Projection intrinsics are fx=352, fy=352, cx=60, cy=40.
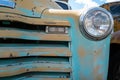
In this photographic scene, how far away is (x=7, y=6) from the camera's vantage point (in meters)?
3.01

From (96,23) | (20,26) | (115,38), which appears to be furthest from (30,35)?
(115,38)

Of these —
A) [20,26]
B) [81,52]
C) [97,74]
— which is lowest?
[97,74]

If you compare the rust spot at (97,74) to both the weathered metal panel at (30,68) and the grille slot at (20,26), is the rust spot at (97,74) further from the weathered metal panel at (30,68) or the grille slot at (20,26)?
the grille slot at (20,26)

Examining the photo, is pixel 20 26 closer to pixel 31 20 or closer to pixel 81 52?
pixel 31 20

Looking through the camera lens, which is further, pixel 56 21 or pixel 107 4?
pixel 107 4

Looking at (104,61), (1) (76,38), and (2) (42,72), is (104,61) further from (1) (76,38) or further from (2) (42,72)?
(2) (42,72)

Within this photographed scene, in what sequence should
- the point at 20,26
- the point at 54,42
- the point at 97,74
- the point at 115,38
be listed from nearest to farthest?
the point at 20,26 < the point at 54,42 < the point at 97,74 < the point at 115,38

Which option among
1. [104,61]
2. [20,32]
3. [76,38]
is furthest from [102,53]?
[20,32]

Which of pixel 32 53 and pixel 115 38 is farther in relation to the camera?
pixel 115 38

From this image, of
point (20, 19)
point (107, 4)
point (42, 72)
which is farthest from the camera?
point (107, 4)

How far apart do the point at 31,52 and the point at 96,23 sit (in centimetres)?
66

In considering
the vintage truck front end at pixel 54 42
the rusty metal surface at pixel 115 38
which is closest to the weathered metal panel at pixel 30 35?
the vintage truck front end at pixel 54 42

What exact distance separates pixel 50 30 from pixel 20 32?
32cm

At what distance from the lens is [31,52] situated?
305 centimetres
